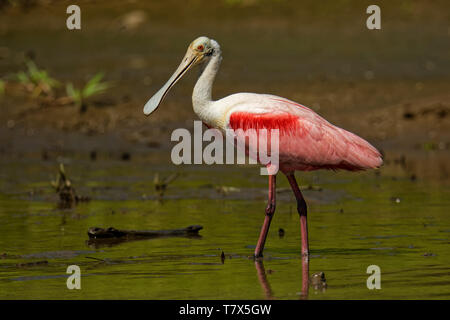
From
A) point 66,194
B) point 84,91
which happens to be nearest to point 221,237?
point 66,194

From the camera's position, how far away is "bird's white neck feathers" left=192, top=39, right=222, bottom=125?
918 centimetres

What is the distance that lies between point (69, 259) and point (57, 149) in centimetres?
828

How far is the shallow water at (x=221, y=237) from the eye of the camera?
24.5 feet

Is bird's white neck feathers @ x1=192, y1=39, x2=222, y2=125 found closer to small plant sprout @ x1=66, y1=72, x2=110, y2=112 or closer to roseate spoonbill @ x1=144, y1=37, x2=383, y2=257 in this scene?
roseate spoonbill @ x1=144, y1=37, x2=383, y2=257

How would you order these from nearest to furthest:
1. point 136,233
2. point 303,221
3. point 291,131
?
point 303,221
point 291,131
point 136,233

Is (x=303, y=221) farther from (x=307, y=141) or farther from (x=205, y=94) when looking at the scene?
(x=205, y=94)

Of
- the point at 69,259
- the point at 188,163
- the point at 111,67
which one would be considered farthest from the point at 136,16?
the point at 69,259

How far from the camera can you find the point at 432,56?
20.4 m

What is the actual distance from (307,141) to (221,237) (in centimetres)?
120

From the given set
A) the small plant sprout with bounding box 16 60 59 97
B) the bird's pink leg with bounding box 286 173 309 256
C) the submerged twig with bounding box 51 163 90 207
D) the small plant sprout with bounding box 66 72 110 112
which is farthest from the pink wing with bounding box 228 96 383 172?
the small plant sprout with bounding box 16 60 59 97

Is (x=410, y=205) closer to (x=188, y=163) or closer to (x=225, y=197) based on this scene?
(x=225, y=197)

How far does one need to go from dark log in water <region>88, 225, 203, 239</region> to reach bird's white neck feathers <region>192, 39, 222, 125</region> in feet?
3.50

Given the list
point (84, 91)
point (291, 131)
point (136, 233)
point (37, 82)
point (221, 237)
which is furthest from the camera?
point (37, 82)

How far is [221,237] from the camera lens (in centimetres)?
960
